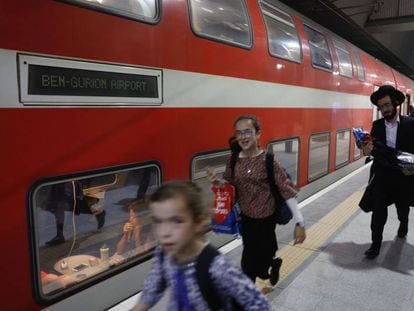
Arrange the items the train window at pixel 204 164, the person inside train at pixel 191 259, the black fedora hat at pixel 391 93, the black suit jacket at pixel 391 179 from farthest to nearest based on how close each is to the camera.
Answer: the black suit jacket at pixel 391 179
the black fedora hat at pixel 391 93
the train window at pixel 204 164
the person inside train at pixel 191 259

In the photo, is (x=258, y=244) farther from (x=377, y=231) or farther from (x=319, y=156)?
(x=319, y=156)

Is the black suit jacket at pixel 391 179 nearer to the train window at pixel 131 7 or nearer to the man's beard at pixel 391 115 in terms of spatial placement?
the man's beard at pixel 391 115

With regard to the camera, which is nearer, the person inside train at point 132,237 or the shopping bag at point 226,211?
the shopping bag at point 226,211

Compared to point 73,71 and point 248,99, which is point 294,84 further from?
point 73,71

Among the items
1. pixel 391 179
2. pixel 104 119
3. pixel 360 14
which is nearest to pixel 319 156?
pixel 391 179

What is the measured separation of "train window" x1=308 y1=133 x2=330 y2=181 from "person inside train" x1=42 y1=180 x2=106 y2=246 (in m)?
4.30

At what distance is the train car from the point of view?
1887 millimetres

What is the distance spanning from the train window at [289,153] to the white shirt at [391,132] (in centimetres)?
127

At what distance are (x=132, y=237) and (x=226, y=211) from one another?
780 mm

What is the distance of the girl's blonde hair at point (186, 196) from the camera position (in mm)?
1195

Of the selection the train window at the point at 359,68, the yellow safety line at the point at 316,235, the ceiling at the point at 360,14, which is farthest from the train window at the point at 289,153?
the ceiling at the point at 360,14

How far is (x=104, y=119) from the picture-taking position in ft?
7.50

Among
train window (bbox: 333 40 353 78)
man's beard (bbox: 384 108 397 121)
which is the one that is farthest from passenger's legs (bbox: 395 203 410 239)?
train window (bbox: 333 40 353 78)

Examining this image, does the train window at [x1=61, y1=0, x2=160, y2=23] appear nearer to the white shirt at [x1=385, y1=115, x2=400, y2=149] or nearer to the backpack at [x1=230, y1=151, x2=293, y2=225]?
the backpack at [x1=230, y1=151, x2=293, y2=225]
